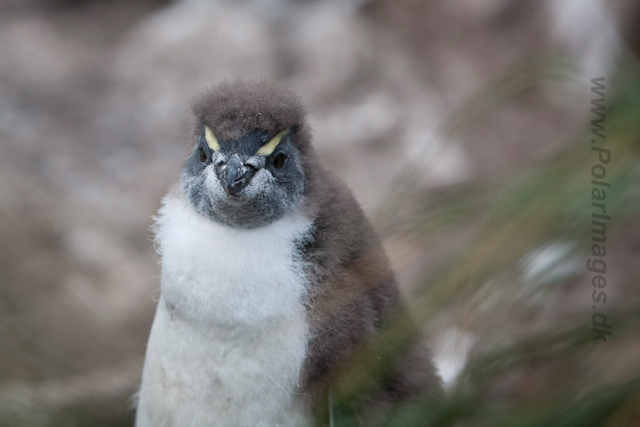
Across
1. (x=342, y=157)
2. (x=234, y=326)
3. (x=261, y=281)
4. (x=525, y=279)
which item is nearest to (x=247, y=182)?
(x=261, y=281)

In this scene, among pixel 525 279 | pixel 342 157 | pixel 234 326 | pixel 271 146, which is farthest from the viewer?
pixel 342 157

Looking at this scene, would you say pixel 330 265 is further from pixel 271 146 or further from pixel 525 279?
pixel 525 279

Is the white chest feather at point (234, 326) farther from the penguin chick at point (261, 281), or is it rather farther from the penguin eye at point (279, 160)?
the penguin eye at point (279, 160)

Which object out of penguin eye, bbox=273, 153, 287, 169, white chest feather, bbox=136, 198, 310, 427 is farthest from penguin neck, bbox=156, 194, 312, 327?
penguin eye, bbox=273, 153, 287, 169

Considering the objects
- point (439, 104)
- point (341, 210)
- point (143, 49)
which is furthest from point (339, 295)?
point (143, 49)

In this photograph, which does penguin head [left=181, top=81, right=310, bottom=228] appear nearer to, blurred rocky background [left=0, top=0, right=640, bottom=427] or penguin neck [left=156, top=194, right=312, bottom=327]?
penguin neck [left=156, top=194, right=312, bottom=327]

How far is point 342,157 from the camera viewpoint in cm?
499

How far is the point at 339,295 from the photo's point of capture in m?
1.95

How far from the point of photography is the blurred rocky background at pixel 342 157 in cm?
105

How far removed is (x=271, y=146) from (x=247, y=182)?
0.14 meters

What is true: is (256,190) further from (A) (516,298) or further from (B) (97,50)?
(B) (97,50)

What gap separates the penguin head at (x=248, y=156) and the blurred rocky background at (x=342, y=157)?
29 centimetres

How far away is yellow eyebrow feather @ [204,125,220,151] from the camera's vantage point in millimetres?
2013

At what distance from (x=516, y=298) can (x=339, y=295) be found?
91cm
